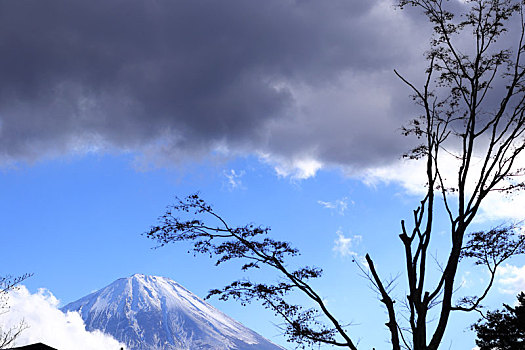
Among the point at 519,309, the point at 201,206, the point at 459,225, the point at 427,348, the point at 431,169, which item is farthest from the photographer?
the point at 519,309

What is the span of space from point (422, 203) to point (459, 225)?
846 mm

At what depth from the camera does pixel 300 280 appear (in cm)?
1104

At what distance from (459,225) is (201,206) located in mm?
5645

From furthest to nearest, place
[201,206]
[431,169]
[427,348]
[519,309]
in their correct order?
[519,309] < [201,206] < [431,169] < [427,348]

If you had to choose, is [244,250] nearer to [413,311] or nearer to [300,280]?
[300,280]

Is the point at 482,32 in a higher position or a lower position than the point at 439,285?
higher

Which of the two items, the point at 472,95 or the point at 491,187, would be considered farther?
the point at 472,95

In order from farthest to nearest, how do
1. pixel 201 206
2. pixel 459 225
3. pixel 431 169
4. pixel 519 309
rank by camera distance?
pixel 519 309 < pixel 201 206 < pixel 431 169 < pixel 459 225

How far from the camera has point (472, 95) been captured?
38.8ft

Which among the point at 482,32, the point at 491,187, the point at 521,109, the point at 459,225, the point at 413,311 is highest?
the point at 482,32

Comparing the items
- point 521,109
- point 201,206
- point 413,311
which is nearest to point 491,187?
point 521,109

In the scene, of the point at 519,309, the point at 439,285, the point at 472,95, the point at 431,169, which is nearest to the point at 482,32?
the point at 472,95

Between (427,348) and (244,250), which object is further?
(244,250)

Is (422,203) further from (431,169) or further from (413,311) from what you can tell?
(413,311)
